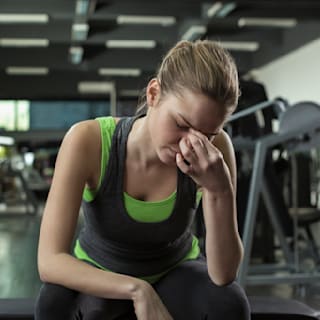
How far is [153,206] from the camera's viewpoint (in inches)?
48.2

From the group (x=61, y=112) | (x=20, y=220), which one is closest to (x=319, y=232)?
(x=20, y=220)

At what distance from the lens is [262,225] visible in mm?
4133

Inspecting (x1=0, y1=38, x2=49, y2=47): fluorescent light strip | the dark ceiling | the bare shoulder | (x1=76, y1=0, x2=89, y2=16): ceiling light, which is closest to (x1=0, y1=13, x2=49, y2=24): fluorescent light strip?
the dark ceiling

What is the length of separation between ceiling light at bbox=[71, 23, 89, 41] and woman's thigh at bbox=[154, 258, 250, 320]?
7.87 m

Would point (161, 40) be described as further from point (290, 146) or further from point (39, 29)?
point (290, 146)

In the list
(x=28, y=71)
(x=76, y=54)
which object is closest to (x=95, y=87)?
(x=28, y=71)

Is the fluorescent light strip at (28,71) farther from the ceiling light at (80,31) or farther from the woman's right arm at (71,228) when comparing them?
the woman's right arm at (71,228)

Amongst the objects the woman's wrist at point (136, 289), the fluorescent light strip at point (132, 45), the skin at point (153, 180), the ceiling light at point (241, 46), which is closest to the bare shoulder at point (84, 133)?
the skin at point (153, 180)

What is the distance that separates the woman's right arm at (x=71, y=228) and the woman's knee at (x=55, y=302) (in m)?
0.02

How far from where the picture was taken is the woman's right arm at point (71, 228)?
1.15m

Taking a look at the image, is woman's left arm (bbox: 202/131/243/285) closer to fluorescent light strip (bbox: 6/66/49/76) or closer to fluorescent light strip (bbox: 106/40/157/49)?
fluorescent light strip (bbox: 106/40/157/49)

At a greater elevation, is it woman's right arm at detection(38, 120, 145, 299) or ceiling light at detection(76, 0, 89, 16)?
ceiling light at detection(76, 0, 89, 16)

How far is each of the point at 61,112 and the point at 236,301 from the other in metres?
12.9

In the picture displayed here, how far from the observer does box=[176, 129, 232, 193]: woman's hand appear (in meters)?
1.05
